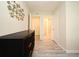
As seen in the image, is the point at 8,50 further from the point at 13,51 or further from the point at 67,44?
the point at 67,44

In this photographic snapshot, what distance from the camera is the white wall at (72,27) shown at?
431 centimetres

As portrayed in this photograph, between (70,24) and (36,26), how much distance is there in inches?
322

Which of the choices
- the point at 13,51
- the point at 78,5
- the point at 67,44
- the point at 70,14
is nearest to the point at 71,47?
the point at 67,44

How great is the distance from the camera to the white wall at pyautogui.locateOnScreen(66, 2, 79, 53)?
431 centimetres

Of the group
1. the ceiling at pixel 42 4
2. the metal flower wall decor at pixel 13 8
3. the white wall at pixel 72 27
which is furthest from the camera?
the ceiling at pixel 42 4

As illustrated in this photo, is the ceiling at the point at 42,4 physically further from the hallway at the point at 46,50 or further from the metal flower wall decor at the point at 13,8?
the hallway at the point at 46,50

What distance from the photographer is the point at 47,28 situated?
11.9 meters

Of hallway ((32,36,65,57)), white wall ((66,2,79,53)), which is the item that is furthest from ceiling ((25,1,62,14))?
hallway ((32,36,65,57))

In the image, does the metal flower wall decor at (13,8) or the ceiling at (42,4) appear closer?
the metal flower wall decor at (13,8)

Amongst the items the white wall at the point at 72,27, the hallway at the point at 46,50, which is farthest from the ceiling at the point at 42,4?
the hallway at the point at 46,50

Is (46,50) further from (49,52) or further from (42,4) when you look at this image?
(42,4)

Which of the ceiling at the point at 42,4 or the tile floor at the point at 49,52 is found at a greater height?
the ceiling at the point at 42,4

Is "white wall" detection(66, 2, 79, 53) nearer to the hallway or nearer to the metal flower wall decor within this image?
the hallway

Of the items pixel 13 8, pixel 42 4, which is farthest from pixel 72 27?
pixel 13 8
